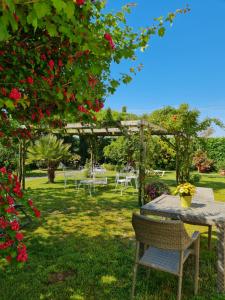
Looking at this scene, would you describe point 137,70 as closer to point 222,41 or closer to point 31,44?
point 31,44

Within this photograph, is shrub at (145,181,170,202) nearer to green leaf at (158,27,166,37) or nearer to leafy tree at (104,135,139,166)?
green leaf at (158,27,166,37)

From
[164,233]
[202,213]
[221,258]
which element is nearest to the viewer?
[164,233]

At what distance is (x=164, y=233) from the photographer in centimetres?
277

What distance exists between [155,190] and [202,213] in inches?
174

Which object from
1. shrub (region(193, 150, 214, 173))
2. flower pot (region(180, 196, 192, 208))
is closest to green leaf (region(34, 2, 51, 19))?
flower pot (region(180, 196, 192, 208))

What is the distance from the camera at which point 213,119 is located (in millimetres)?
10266

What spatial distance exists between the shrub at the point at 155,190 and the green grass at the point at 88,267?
4.88ft

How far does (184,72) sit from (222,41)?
5.41 metres

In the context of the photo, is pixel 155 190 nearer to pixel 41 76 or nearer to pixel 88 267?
pixel 88 267

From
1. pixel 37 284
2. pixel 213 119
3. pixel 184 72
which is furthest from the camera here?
pixel 184 72

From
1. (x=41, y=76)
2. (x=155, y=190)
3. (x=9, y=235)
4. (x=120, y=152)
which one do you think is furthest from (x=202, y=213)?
(x=120, y=152)

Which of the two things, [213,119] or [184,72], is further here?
[184,72]

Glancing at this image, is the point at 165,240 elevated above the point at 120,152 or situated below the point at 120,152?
below

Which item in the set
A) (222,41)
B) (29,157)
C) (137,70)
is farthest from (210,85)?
(137,70)
